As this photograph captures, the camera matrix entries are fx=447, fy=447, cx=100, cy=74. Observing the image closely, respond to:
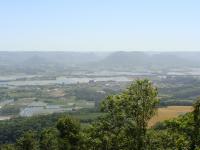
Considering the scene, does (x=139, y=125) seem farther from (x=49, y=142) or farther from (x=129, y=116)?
(x=49, y=142)

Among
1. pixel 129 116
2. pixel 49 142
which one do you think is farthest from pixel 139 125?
pixel 49 142

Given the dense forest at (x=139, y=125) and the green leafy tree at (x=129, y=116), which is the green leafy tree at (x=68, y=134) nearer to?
the dense forest at (x=139, y=125)

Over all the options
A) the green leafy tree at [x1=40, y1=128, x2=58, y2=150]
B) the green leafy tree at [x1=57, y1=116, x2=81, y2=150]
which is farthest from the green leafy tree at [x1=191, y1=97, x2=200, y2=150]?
the green leafy tree at [x1=40, y1=128, x2=58, y2=150]

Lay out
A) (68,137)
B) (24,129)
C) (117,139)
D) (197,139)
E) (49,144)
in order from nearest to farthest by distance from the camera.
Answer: (197,139) < (117,139) < (68,137) < (49,144) < (24,129)

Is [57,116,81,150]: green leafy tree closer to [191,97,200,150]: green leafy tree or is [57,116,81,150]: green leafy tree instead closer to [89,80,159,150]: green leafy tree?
[89,80,159,150]: green leafy tree

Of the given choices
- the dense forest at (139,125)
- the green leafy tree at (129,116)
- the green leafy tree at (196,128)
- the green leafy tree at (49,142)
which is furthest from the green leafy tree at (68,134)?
the green leafy tree at (196,128)

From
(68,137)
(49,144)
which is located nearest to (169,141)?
(68,137)

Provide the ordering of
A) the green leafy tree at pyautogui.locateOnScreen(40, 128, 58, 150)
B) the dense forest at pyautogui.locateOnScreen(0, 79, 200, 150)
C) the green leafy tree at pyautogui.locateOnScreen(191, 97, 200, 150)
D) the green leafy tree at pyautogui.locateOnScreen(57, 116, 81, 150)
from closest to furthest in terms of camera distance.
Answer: the green leafy tree at pyautogui.locateOnScreen(191, 97, 200, 150) → the dense forest at pyautogui.locateOnScreen(0, 79, 200, 150) → the green leafy tree at pyautogui.locateOnScreen(57, 116, 81, 150) → the green leafy tree at pyautogui.locateOnScreen(40, 128, 58, 150)

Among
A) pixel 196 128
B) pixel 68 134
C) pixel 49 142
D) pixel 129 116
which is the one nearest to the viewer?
pixel 196 128

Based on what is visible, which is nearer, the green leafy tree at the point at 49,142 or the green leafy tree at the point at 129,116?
the green leafy tree at the point at 129,116

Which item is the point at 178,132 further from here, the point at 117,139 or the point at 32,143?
the point at 32,143

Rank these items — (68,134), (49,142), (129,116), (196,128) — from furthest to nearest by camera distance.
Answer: (49,142)
(68,134)
(129,116)
(196,128)
